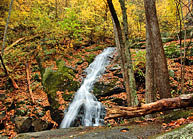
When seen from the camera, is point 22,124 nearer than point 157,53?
No

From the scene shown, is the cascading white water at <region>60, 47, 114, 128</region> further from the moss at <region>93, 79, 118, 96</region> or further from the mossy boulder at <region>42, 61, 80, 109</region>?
the mossy boulder at <region>42, 61, 80, 109</region>

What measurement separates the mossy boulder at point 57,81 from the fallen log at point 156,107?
6056 mm

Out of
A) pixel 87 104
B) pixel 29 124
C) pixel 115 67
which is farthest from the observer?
pixel 115 67

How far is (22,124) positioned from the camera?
666 cm

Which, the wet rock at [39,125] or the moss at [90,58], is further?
the moss at [90,58]

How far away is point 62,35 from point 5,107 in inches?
331

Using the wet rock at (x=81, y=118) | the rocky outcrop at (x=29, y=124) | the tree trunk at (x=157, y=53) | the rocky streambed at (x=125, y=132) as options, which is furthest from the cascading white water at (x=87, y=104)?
the tree trunk at (x=157, y=53)

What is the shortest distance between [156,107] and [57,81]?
8.25 m

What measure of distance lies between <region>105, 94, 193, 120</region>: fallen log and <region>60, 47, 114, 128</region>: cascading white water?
14.6ft

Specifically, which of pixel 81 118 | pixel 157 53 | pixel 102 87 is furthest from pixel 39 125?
pixel 157 53

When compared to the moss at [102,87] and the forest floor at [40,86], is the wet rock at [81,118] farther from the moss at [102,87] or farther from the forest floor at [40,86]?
the moss at [102,87]

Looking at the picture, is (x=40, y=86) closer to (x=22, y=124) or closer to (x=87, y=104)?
(x=22, y=124)

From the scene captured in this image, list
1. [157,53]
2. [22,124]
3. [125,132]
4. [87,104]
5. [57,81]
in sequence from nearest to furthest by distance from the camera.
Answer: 1. [125,132]
2. [157,53]
3. [22,124]
4. [87,104]
5. [57,81]

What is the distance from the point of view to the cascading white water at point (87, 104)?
24.7 ft
